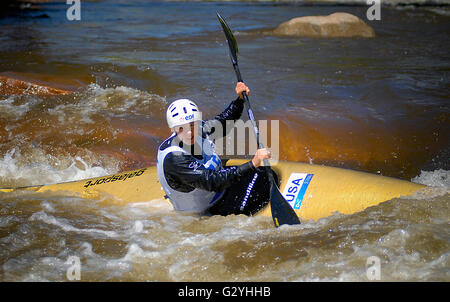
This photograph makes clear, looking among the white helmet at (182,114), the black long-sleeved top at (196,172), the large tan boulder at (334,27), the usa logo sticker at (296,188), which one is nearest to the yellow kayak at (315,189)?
the usa logo sticker at (296,188)

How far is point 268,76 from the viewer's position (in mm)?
9000

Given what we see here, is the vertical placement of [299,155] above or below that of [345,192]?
below

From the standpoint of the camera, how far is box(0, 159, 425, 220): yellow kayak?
3.83m

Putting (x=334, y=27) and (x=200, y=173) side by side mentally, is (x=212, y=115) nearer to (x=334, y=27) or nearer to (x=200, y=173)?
(x=200, y=173)

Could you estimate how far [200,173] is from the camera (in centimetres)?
349

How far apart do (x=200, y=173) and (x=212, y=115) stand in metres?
3.60

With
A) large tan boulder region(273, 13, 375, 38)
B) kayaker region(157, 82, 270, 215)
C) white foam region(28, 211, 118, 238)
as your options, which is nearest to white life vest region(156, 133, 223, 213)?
kayaker region(157, 82, 270, 215)

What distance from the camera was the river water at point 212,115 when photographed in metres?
3.32

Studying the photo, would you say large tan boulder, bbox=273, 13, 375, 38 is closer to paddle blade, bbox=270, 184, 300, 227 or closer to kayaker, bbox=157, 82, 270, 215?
kayaker, bbox=157, 82, 270, 215

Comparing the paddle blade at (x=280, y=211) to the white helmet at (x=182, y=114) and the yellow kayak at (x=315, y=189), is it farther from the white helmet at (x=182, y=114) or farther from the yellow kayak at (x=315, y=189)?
the white helmet at (x=182, y=114)

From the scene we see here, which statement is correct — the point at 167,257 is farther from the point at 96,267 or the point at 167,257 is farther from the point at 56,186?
the point at 56,186

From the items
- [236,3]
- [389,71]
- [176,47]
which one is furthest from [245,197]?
[236,3]

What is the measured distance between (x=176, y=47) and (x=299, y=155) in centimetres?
627

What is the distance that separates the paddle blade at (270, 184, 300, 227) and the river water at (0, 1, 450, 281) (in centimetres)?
7
